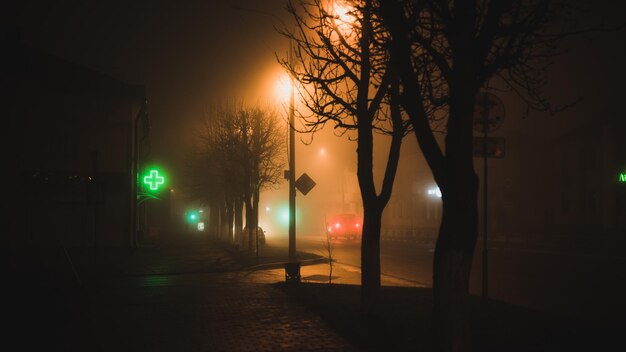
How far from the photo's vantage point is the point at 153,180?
3047 centimetres

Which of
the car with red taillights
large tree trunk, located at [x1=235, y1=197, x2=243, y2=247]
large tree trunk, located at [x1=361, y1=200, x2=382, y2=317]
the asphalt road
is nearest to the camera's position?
large tree trunk, located at [x1=361, y1=200, x2=382, y2=317]

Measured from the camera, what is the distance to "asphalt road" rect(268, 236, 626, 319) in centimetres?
1223

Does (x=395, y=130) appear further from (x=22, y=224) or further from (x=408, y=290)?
(x=22, y=224)

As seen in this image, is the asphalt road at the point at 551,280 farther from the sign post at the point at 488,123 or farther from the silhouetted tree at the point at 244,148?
the silhouetted tree at the point at 244,148

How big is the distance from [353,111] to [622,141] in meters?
37.3

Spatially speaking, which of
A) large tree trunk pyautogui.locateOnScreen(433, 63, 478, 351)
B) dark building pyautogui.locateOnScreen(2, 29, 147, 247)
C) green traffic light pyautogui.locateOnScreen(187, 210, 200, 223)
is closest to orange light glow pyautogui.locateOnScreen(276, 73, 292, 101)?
dark building pyautogui.locateOnScreen(2, 29, 147, 247)

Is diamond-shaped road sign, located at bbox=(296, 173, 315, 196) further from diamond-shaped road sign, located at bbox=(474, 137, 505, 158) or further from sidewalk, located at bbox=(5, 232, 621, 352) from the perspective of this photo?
diamond-shaped road sign, located at bbox=(474, 137, 505, 158)

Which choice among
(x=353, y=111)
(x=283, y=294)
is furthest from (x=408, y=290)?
(x=353, y=111)

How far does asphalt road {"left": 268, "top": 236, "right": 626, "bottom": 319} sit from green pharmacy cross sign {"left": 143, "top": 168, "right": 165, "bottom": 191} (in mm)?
10963

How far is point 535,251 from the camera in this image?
30906mm

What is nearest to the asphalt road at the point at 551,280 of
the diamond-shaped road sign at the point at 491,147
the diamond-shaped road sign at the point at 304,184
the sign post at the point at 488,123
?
the sign post at the point at 488,123

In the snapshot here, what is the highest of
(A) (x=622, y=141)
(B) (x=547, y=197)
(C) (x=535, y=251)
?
(A) (x=622, y=141)

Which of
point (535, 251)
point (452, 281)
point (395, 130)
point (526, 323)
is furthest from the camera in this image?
point (535, 251)

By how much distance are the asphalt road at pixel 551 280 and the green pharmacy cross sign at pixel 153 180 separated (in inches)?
432
